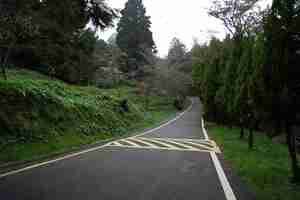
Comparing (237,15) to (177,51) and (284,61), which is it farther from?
(177,51)

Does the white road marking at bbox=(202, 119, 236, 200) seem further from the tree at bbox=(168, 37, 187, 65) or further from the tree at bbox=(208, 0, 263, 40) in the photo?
the tree at bbox=(168, 37, 187, 65)

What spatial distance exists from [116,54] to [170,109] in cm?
1377

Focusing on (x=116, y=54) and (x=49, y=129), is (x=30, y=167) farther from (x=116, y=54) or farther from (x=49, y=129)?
(x=116, y=54)

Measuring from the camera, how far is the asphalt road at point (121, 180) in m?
4.39

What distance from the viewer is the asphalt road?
4387 millimetres

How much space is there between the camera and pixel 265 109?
19.2 ft

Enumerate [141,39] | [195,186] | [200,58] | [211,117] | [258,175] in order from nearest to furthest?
[195,186] → [258,175] → [211,117] → [200,58] → [141,39]

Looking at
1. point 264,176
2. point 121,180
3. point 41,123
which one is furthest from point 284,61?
point 41,123

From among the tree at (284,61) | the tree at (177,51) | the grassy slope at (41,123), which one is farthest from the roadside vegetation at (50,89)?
the tree at (177,51)

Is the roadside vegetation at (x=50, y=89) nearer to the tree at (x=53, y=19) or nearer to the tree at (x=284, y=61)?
the tree at (x=53, y=19)

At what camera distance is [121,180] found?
17.3 feet

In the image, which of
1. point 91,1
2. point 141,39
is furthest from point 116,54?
point 91,1

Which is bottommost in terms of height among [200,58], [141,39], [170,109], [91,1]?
[170,109]

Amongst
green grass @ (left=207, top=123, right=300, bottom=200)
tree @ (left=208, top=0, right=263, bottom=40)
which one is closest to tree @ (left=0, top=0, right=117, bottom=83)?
green grass @ (left=207, top=123, right=300, bottom=200)
